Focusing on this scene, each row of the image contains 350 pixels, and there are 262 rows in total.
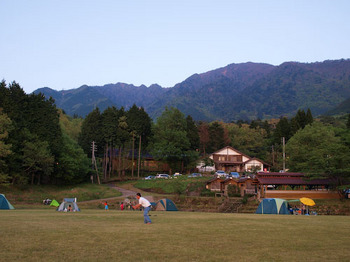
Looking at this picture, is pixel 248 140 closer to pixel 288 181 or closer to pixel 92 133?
pixel 92 133

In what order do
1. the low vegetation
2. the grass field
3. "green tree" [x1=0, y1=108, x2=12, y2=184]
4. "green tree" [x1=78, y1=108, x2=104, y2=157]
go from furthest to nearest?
"green tree" [x1=78, y1=108, x2=104, y2=157]
the low vegetation
"green tree" [x1=0, y1=108, x2=12, y2=184]
the grass field

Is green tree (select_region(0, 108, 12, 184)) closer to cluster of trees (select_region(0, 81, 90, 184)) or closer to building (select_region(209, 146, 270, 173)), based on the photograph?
cluster of trees (select_region(0, 81, 90, 184))

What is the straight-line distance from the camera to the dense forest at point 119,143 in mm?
46688

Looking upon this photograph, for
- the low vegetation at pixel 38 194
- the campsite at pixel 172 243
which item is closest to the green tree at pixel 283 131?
the low vegetation at pixel 38 194

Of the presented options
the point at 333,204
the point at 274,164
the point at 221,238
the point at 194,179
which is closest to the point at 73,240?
the point at 221,238

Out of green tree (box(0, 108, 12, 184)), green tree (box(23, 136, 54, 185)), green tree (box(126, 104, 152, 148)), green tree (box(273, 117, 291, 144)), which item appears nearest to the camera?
green tree (box(0, 108, 12, 184))

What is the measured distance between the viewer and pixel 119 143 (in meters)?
72.4

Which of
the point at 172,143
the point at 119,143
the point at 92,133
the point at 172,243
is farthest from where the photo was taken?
the point at 92,133

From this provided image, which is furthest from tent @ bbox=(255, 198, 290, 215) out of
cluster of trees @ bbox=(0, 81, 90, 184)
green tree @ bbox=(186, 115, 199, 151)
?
green tree @ bbox=(186, 115, 199, 151)

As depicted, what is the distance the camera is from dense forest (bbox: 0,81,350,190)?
46.7 metres

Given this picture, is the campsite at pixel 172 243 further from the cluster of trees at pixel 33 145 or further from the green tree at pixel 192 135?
the green tree at pixel 192 135

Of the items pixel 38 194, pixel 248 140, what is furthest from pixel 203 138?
pixel 38 194

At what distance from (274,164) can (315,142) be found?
64.2 ft

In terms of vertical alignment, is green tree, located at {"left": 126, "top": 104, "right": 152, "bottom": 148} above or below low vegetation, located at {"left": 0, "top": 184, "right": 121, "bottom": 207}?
above
